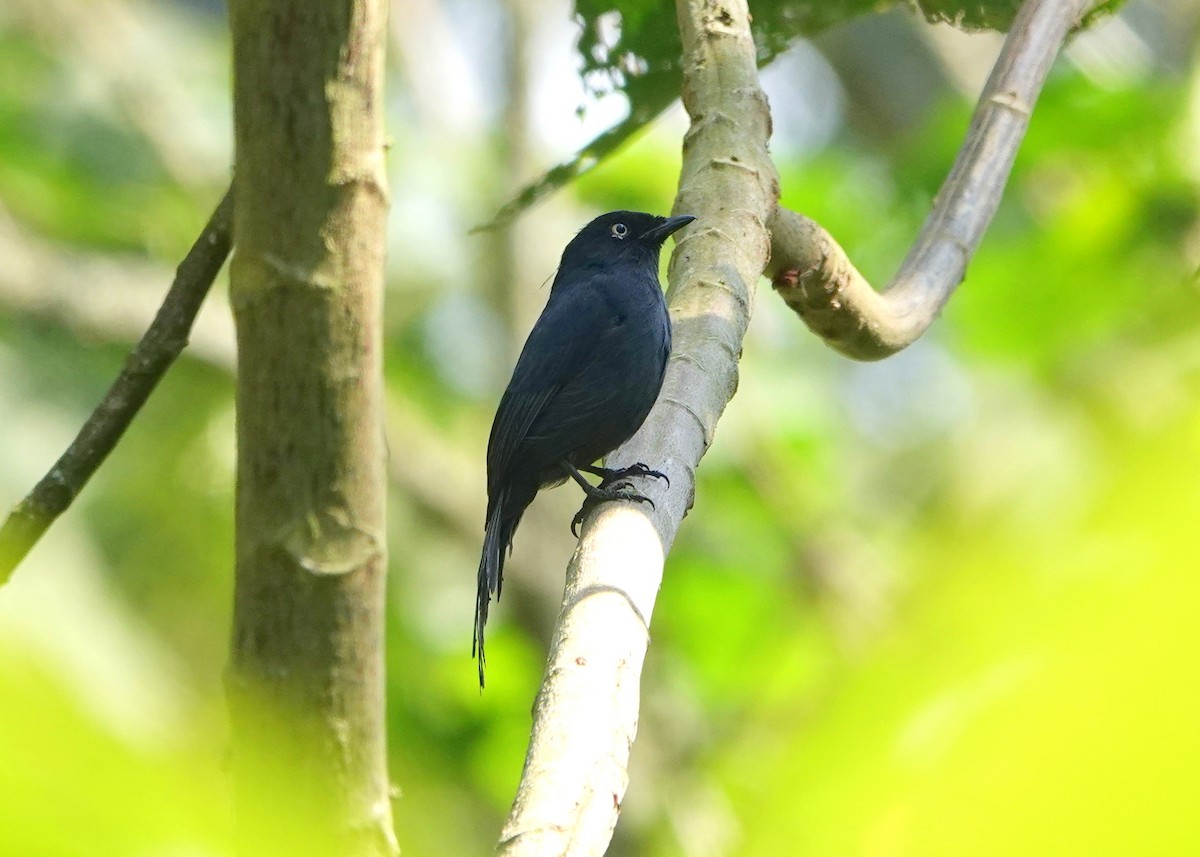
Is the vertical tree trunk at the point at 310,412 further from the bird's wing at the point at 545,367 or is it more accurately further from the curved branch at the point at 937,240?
the bird's wing at the point at 545,367

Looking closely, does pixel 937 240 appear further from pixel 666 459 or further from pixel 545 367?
pixel 545 367

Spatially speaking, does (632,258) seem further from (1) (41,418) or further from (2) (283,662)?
(1) (41,418)

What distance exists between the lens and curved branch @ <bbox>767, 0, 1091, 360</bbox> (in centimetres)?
286

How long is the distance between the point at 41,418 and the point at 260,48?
24.1ft

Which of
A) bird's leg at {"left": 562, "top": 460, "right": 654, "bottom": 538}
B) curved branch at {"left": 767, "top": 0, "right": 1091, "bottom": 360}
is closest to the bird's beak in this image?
curved branch at {"left": 767, "top": 0, "right": 1091, "bottom": 360}

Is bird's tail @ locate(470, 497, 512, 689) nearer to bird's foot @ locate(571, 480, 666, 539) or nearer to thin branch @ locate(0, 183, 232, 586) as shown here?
bird's foot @ locate(571, 480, 666, 539)

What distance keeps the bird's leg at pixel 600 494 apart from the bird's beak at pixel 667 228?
0.56 metres

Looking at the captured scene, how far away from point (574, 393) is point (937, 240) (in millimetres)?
1229

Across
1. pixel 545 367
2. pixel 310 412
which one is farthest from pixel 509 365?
pixel 310 412

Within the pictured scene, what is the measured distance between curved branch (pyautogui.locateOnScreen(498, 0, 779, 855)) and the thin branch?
33.5 inches

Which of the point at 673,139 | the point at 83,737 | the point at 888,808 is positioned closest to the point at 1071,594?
the point at 888,808

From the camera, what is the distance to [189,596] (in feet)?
28.2

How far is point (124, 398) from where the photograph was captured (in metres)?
2.39

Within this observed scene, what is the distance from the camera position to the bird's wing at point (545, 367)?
3.78 meters
